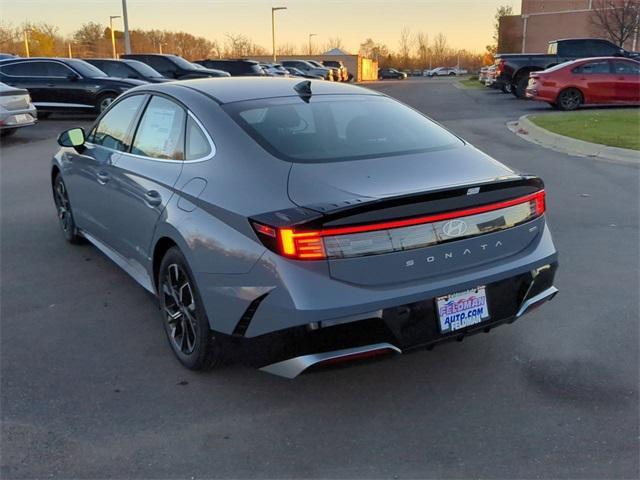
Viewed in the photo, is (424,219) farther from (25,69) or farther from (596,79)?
(25,69)

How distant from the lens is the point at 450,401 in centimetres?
323

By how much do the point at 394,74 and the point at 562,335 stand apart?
273ft

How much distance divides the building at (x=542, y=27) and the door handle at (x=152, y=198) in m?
63.5

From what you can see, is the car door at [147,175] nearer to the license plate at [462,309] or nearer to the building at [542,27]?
the license plate at [462,309]

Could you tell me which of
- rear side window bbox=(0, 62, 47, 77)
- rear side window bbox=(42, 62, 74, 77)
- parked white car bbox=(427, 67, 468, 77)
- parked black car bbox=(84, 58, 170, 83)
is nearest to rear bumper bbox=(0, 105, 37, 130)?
rear side window bbox=(42, 62, 74, 77)

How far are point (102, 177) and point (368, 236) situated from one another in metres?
2.68

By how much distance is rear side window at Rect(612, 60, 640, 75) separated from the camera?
1797 centimetres

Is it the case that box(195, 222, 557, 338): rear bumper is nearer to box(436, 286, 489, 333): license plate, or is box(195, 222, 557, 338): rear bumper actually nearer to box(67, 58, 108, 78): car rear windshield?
box(436, 286, 489, 333): license plate

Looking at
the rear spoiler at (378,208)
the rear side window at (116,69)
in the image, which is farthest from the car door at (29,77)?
the rear spoiler at (378,208)

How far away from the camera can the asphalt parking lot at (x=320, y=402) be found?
275cm

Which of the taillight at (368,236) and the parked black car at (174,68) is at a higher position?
the parked black car at (174,68)

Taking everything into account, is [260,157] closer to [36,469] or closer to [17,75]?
[36,469]

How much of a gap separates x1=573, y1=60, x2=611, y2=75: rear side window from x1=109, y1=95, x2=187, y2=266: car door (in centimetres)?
1663

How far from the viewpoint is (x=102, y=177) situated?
4645 millimetres
